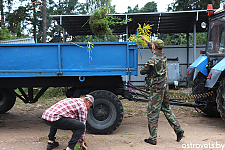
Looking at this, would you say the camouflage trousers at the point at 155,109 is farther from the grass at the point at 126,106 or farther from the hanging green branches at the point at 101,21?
the grass at the point at 126,106

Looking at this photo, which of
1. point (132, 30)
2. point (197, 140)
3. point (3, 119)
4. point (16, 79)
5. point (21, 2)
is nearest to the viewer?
point (197, 140)

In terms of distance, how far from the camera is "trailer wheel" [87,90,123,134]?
14.8ft

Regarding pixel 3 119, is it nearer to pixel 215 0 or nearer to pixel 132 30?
pixel 132 30

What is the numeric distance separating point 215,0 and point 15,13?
696 inches

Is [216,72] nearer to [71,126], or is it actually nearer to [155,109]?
[155,109]

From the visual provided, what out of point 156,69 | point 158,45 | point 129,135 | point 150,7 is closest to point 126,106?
point 129,135

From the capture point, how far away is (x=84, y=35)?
1397 cm

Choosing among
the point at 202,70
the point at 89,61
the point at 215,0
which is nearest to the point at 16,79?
the point at 89,61

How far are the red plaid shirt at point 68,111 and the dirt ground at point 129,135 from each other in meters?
0.74

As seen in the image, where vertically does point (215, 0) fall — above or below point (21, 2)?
below

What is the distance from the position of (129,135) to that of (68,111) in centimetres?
169

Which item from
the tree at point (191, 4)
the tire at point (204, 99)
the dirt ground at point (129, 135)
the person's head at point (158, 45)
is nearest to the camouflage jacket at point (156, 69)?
the person's head at point (158, 45)

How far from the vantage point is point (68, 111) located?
342 centimetres

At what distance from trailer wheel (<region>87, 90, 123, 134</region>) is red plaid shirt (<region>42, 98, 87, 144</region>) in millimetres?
985
